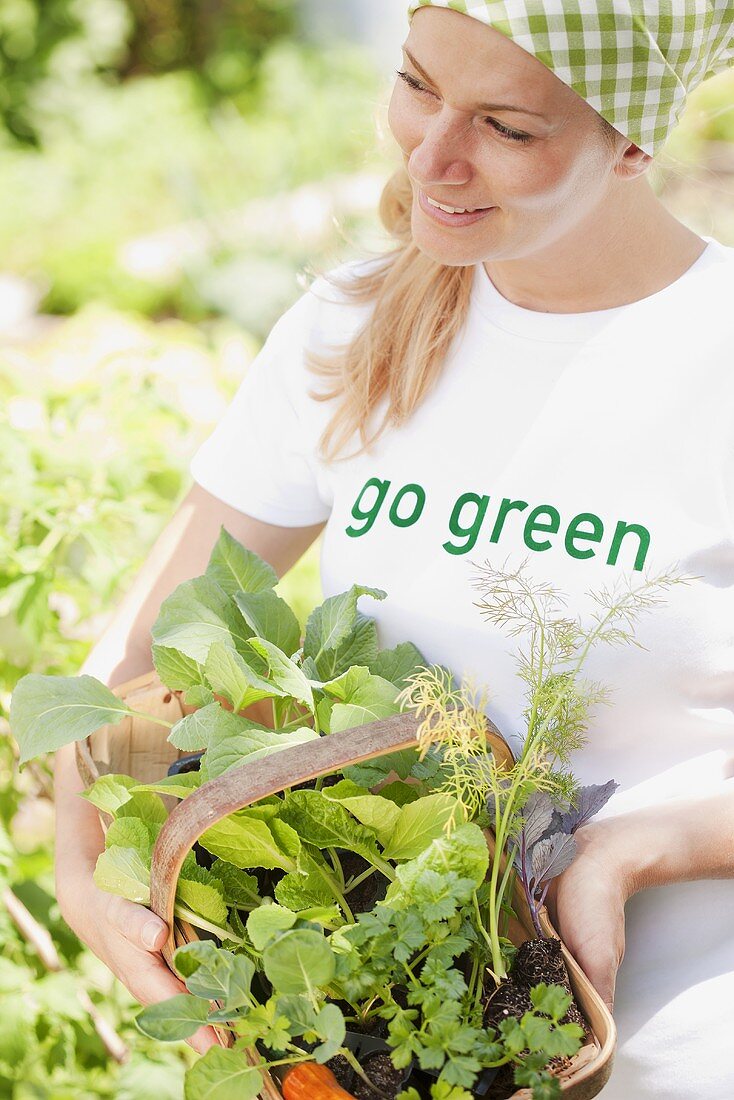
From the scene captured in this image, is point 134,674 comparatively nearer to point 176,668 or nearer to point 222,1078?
point 176,668

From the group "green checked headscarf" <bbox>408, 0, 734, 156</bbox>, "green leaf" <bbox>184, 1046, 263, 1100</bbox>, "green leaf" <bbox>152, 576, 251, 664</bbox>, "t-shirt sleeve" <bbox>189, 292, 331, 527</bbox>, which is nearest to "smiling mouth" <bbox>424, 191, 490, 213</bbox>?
A: "green checked headscarf" <bbox>408, 0, 734, 156</bbox>

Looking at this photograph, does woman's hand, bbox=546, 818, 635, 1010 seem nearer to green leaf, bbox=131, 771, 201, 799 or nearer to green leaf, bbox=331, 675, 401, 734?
green leaf, bbox=331, 675, 401, 734

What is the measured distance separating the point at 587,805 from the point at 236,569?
0.45 metres

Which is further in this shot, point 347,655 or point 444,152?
point 347,655

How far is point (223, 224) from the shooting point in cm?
530

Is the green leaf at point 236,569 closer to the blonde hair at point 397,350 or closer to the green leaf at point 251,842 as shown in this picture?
the blonde hair at point 397,350

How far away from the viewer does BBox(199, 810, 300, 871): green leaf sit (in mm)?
961

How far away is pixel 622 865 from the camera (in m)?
1.05

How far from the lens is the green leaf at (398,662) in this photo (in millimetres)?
1158

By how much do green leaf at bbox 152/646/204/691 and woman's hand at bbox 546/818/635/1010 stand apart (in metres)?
0.40

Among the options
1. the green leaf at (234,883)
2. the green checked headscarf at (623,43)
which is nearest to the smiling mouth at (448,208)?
the green checked headscarf at (623,43)

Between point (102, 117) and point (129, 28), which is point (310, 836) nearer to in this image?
point (102, 117)

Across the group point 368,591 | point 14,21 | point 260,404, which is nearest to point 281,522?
point 260,404

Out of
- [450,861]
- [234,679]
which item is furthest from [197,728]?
[450,861]
